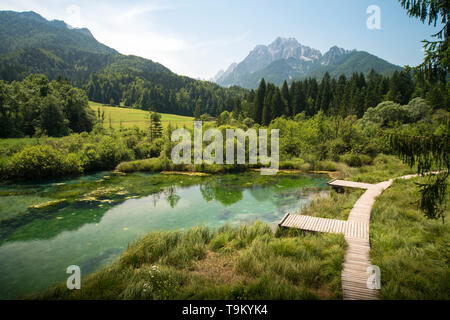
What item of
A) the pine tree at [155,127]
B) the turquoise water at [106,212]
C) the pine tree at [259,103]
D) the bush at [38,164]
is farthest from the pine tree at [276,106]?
the bush at [38,164]

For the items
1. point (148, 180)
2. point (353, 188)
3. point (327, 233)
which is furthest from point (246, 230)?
point (148, 180)

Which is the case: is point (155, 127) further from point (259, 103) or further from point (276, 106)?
point (276, 106)

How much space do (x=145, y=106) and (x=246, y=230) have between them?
91.1m

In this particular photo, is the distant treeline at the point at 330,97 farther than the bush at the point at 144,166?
Yes

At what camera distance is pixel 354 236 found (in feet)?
27.9

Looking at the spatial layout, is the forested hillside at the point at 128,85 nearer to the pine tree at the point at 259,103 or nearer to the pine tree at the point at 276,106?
the pine tree at the point at 259,103

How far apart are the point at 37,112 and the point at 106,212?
36.7m

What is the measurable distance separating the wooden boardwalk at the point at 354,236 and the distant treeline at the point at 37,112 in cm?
4241

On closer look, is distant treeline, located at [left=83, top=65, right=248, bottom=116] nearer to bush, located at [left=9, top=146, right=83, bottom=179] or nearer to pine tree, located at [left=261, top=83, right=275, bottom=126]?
pine tree, located at [left=261, top=83, right=275, bottom=126]

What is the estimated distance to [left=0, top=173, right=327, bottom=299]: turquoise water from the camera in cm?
921

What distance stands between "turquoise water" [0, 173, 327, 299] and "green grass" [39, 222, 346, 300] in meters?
2.34

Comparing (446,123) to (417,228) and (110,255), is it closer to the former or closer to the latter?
(417,228)

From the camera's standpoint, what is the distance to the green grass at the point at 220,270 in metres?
5.72

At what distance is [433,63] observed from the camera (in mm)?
4836
